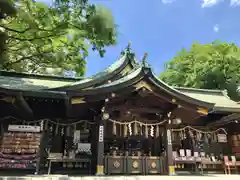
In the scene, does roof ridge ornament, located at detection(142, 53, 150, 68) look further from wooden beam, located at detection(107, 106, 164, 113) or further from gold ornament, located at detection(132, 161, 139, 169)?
gold ornament, located at detection(132, 161, 139, 169)

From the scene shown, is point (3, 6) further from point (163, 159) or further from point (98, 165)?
point (163, 159)

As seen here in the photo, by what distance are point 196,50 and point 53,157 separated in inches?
1184

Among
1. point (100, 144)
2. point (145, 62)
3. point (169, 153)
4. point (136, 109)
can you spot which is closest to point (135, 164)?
point (169, 153)

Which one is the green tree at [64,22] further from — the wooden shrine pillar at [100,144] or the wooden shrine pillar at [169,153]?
the wooden shrine pillar at [169,153]

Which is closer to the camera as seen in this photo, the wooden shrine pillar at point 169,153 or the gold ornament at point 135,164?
the gold ornament at point 135,164

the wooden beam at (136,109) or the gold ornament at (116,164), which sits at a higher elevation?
the wooden beam at (136,109)

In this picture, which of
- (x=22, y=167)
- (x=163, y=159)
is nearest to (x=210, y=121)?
(x=163, y=159)

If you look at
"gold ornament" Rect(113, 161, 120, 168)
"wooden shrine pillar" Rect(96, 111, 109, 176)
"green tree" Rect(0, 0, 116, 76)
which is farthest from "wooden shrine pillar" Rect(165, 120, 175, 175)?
"green tree" Rect(0, 0, 116, 76)

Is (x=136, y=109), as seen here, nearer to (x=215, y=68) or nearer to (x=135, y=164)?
(x=135, y=164)

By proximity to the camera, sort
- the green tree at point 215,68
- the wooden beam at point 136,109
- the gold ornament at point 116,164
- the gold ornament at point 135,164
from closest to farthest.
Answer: the gold ornament at point 116,164
the gold ornament at point 135,164
the wooden beam at point 136,109
the green tree at point 215,68

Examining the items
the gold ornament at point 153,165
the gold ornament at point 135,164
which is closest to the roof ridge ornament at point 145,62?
the gold ornament at point 135,164

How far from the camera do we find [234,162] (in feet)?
36.9

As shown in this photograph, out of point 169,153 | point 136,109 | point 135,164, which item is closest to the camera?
point 135,164

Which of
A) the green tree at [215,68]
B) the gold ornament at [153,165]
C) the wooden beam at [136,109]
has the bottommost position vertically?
the gold ornament at [153,165]
